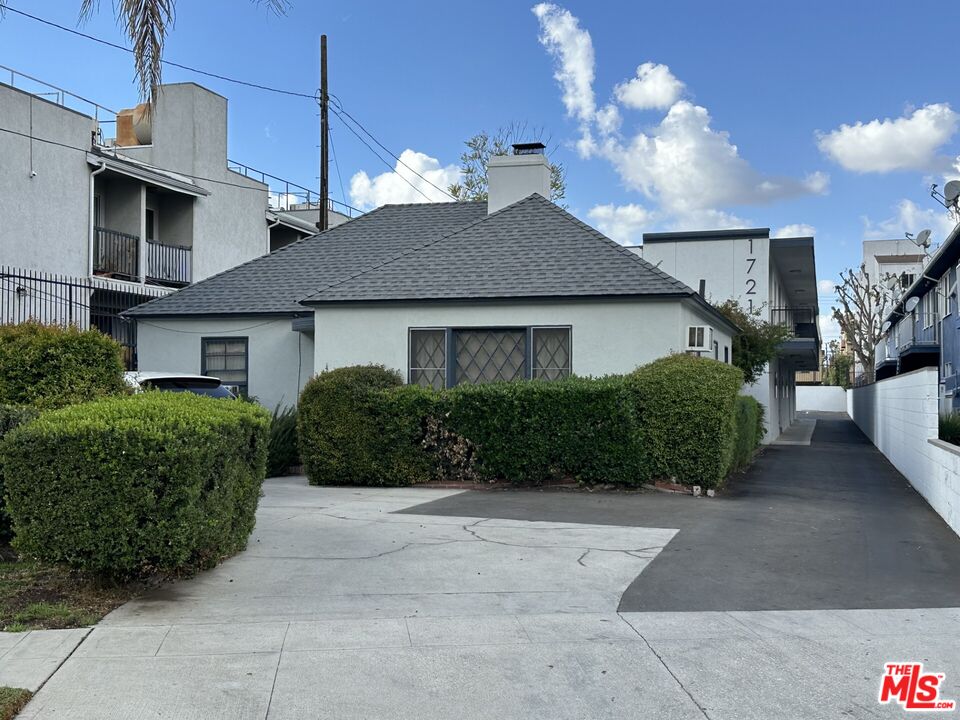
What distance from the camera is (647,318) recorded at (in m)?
15.1

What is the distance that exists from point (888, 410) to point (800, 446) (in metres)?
5.16

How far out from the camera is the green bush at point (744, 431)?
50.6 ft

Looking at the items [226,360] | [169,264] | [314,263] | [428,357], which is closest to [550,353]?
[428,357]

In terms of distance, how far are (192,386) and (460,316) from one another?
181 inches

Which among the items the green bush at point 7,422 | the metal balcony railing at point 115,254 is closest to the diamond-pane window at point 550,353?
the green bush at point 7,422

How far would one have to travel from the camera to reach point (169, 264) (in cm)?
2864

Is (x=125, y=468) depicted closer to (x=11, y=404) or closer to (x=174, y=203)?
(x=11, y=404)

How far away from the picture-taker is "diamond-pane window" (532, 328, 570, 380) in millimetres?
15477

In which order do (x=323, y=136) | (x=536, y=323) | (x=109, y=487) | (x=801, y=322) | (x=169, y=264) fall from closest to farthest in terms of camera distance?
1. (x=109, y=487)
2. (x=536, y=323)
3. (x=323, y=136)
4. (x=169, y=264)
5. (x=801, y=322)

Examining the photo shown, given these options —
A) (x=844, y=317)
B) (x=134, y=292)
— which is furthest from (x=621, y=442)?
(x=844, y=317)

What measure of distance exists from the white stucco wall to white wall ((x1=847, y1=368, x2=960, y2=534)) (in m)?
11.3

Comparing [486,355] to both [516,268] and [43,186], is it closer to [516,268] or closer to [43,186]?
[516,268]

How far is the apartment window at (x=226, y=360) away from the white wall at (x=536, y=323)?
310 centimetres

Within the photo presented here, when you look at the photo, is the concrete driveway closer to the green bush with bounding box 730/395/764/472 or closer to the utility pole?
the green bush with bounding box 730/395/764/472
